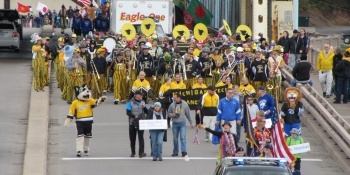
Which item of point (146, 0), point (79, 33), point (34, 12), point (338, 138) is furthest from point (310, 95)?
point (34, 12)

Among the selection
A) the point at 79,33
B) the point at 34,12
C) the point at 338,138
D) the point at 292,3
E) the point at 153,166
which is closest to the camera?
the point at 153,166

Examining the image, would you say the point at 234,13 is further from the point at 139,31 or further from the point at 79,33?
the point at 139,31

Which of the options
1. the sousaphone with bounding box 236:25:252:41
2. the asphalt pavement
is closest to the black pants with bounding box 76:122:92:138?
the asphalt pavement

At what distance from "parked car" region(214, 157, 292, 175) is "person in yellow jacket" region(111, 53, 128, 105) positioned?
15.4 metres

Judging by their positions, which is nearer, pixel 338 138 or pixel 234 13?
pixel 338 138

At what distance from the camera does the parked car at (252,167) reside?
18438mm

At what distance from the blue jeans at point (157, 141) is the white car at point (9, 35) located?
1027 inches

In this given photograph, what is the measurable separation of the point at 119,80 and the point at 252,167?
15980 mm

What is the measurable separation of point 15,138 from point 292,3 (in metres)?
17.6

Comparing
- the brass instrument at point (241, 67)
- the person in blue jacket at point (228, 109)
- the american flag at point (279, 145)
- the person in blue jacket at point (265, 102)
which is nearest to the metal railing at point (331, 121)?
the person in blue jacket at point (265, 102)

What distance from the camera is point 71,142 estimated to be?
2792 centimetres

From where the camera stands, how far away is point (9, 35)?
2000 inches

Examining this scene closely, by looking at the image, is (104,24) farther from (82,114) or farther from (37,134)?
(82,114)

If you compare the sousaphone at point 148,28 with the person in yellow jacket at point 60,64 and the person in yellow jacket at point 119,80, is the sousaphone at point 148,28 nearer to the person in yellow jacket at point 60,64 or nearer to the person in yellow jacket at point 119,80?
the person in yellow jacket at point 60,64
